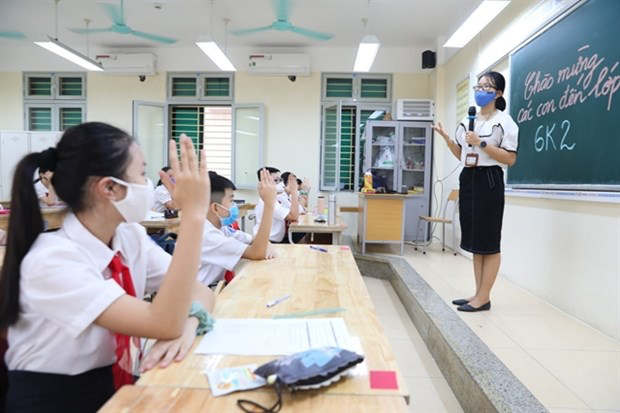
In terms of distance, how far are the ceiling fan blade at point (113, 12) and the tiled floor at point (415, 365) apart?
4.89m

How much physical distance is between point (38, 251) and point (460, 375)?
1807 mm

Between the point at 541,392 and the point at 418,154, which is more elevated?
the point at 418,154

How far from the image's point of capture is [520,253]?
332 cm

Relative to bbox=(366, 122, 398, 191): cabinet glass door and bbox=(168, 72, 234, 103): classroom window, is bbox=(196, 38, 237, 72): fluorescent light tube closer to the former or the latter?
bbox=(168, 72, 234, 103): classroom window

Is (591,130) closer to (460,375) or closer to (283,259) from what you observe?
(460,375)

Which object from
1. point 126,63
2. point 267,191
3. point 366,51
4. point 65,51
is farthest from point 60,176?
point 126,63

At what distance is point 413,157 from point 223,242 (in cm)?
502

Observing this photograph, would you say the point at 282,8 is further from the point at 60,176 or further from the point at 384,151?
the point at 60,176

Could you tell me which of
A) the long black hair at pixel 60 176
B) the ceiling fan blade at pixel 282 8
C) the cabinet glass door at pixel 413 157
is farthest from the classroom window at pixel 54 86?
the long black hair at pixel 60 176

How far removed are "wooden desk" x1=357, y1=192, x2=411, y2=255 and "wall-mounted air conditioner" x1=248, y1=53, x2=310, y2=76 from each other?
269 cm

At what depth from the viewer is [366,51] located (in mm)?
4715

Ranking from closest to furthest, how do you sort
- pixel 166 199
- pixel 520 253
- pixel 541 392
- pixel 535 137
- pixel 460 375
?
pixel 541 392 → pixel 460 375 → pixel 535 137 → pixel 520 253 → pixel 166 199

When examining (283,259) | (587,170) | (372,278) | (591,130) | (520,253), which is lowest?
(372,278)

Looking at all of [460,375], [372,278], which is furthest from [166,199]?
[460,375]
